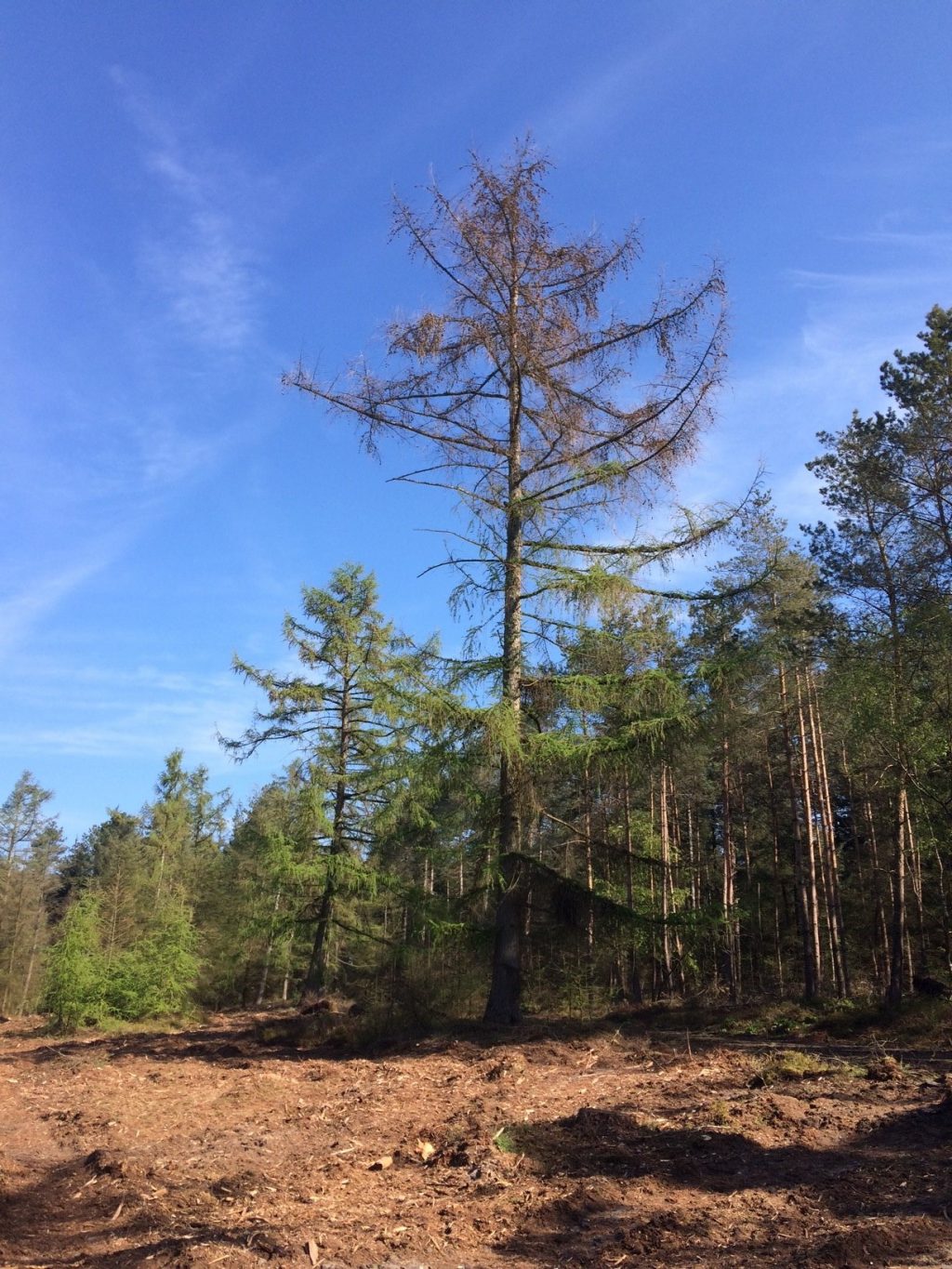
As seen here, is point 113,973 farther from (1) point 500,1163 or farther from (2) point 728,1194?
(2) point 728,1194

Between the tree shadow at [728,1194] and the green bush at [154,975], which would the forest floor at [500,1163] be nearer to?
the tree shadow at [728,1194]

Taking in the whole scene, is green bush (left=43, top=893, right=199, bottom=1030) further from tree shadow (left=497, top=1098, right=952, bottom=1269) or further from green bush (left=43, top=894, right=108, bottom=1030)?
tree shadow (left=497, top=1098, right=952, bottom=1269)

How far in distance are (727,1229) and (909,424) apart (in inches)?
591

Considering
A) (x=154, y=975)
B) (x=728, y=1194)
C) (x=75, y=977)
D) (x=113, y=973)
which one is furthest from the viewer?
(x=154, y=975)

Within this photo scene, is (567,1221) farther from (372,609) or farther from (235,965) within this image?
(235,965)

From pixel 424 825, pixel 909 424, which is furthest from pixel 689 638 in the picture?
pixel 909 424

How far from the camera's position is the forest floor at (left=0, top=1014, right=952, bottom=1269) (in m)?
4.48

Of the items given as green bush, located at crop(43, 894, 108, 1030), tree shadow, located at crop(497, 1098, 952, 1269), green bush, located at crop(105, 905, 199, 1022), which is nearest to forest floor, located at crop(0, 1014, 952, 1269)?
tree shadow, located at crop(497, 1098, 952, 1269)

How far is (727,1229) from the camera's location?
4531 mm

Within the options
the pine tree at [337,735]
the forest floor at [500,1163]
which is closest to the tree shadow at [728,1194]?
the forest floor at [500,1163]

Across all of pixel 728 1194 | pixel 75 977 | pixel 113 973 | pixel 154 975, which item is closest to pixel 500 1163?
pixel 728 1194

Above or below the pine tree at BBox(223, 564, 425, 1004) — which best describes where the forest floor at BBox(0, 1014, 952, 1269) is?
below

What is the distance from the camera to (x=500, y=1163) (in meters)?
5.86

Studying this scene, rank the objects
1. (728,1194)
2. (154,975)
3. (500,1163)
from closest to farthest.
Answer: (728,1194) → (500,1163) → (154,975)
